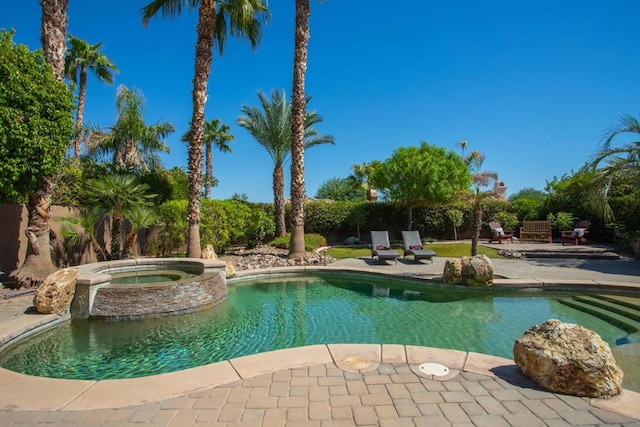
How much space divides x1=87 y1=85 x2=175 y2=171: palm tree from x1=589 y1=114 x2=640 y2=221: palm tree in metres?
21.3

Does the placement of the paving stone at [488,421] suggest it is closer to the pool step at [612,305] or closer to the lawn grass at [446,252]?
the pool step at [612,305]

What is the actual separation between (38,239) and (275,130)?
12041mm

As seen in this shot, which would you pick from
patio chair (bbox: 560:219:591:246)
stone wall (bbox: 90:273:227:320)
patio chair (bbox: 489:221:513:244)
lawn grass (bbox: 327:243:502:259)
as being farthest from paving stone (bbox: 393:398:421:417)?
patio chair (bbox: 560:219:591:246)

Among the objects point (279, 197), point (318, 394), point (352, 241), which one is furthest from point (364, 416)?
point (352, 241)

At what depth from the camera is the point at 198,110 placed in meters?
12.5

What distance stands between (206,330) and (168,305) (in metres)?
1.39

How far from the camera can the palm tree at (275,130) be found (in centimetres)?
1827

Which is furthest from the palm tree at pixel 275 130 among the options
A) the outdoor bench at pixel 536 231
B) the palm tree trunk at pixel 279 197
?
the outdoor bench at pixel 536 231

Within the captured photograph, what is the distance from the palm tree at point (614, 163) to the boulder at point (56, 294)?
1669cm

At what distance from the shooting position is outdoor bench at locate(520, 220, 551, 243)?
62.4 feet

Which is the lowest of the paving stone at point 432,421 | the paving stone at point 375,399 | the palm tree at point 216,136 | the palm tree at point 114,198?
the paving stone at point 432,421

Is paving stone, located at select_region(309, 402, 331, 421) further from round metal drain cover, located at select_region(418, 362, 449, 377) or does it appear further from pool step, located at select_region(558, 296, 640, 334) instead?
pool step, located at select_region(558, 296, 640, 334)

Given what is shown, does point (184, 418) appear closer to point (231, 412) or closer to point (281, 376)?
point (231, 412)

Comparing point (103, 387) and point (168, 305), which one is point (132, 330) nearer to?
point (168, 305)
